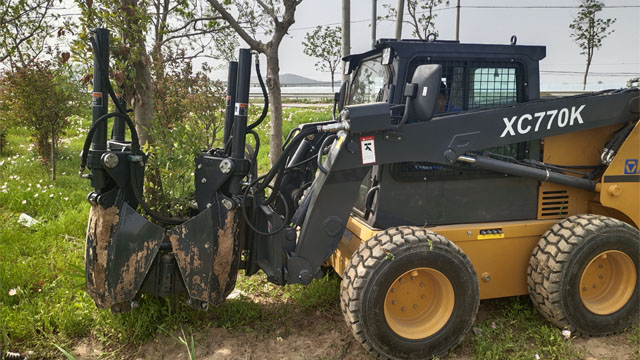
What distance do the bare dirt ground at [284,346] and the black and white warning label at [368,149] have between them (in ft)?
4.55

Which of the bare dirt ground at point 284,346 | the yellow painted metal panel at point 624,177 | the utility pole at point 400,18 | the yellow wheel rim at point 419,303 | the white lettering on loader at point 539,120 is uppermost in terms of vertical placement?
the utility pole at point 400,18

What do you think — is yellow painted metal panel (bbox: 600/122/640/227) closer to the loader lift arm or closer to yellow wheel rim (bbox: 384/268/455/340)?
the loader lift arm

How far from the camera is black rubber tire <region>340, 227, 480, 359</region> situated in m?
3.14

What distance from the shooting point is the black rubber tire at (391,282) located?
10.3ft

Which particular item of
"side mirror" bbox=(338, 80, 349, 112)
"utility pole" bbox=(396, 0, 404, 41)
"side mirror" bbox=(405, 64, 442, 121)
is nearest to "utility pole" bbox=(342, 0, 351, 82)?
"utility pole" bbox=(396, 0, 404, 41)

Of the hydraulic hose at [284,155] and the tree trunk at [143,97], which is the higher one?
the tree trunk at [143,97]

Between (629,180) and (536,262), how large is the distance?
3.57 ft

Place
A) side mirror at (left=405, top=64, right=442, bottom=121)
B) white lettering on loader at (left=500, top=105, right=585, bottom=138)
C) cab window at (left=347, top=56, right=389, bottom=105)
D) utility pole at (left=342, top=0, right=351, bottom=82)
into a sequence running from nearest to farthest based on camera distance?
1. side mirror at (left=405, top=64, right=442, bottom=121)
2. white lettering on loader at (left=500, top=105, right=585, bottom=138)
3. cab window at (left=347, top=56, right=389, bottom=105)
4. utility pole at (left=342, top=0, right=351, bottom=82)

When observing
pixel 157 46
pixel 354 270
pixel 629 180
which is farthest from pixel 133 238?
pixel 629 180

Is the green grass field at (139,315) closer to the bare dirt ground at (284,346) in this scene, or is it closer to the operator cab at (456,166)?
the bare dirt ground at (284,346)

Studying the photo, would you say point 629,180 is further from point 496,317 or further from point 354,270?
point 354,270

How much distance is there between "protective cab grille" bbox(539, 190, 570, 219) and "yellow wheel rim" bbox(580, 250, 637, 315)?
46 centimetres

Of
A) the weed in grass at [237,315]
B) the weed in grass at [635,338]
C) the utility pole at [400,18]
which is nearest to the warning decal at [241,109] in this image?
the weed in grass at [237,315]

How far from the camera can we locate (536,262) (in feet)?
11.9
